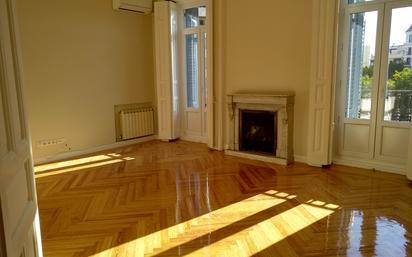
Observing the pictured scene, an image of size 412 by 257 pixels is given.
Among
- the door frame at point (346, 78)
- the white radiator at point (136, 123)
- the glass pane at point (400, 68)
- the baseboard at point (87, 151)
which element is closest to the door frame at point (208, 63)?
the white radiator at point (136, 123)

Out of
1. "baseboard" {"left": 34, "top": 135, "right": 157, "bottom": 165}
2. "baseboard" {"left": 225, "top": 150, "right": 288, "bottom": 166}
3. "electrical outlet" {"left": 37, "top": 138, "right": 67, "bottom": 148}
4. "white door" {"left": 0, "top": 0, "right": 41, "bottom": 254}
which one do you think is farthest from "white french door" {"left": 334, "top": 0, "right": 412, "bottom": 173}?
"electrical outlet" {"left": 37, "top": 138, "right": 67, "bottom": 148}

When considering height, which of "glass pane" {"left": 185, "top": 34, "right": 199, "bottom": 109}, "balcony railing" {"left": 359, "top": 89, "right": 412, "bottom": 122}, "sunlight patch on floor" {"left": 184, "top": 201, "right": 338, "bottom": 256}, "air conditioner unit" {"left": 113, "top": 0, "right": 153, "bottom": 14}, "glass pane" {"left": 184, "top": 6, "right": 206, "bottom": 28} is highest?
"air conditioner unit" {"left": 113, "top": 0, "right": 153, "bottom": 14}

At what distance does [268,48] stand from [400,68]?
6.20ft

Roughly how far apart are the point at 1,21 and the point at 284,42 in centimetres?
429

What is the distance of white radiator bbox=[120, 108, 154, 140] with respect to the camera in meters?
6.42

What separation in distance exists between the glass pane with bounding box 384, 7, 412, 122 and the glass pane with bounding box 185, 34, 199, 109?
136 inches

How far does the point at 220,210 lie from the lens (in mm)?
3354

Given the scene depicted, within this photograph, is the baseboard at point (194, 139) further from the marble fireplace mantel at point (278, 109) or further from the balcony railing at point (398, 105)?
the balcony railing at point (398, 105)

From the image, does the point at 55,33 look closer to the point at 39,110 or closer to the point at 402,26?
the point at 39,110

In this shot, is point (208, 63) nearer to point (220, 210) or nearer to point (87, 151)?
point (87, 151)

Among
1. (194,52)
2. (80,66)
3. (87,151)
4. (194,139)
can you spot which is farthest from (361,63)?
(87,151)

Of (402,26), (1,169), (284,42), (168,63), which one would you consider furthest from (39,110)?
(402,26)

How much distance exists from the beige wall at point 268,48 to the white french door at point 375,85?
1.79ft

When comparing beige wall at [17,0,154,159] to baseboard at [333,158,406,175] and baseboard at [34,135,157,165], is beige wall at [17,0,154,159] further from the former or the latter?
baseboard at [333,158,406,175]
